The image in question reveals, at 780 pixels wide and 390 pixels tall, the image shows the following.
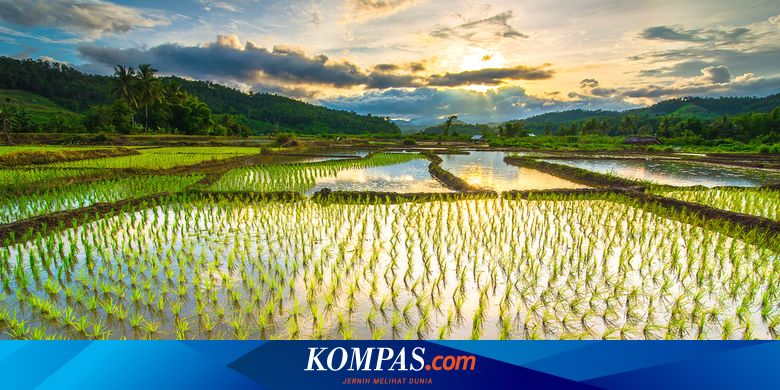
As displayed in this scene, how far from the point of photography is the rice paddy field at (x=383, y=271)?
3518mm

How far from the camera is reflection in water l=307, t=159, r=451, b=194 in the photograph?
37.7 feet

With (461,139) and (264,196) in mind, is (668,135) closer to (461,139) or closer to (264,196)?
(461,139)

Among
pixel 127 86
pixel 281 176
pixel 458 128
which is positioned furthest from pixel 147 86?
pixel 458 128

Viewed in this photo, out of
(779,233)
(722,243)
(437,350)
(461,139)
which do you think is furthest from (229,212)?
(461,139)

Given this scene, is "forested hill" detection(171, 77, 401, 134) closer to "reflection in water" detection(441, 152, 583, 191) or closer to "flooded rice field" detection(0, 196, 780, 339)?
"reflection in water" detection(441, 152, 583, 191)

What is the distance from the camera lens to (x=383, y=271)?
4828 millimetres

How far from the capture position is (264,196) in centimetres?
919

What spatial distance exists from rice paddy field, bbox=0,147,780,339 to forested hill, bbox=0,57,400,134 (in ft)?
143

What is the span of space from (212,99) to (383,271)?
244ft

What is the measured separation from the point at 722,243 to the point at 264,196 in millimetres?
8595

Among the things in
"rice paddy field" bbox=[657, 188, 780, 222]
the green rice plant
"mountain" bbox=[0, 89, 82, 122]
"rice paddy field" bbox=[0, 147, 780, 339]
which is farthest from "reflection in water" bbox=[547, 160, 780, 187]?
"mountain" bbox=[0, 89, 82, 122]

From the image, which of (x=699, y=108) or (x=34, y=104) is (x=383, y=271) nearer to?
(x=34, y=104)

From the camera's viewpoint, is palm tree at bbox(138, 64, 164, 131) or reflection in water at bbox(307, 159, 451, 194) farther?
palm tree at bbox(138, 64, 164, 131)

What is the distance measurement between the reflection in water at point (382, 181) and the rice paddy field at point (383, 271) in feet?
8.62
